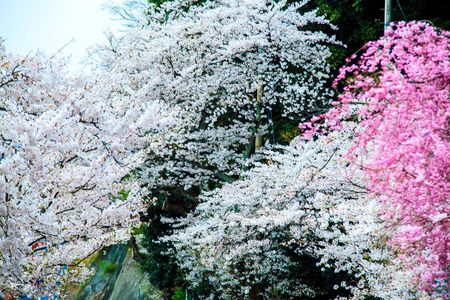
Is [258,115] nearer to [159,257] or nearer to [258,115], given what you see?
[258,115]

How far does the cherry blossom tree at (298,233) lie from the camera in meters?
5.17

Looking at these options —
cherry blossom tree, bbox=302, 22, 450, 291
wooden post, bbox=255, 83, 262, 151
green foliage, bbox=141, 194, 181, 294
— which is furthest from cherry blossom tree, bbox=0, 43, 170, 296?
green foliage, bbox=141, 194, 181, 294

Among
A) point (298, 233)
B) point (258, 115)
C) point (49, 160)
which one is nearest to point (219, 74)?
point (258, 115)

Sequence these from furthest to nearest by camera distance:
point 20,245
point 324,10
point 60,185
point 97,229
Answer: point 324,10
point 97,229
point 60,185
point 20,245

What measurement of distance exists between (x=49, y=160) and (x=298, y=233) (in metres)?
4.28

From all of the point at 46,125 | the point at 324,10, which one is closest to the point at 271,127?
the point at 324,10

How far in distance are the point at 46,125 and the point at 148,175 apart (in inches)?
273

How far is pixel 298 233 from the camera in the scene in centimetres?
637

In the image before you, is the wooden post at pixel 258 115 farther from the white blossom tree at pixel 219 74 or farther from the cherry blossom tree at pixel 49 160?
the cherry blossom tree at pixel 49 160

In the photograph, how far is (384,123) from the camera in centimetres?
349

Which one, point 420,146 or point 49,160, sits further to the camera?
point 49,160

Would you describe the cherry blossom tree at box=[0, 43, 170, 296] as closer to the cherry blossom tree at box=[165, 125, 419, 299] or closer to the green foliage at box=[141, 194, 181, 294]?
the cherry blossom tree at box=[165, 125, 419, 299]

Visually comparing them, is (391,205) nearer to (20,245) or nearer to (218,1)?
(20,245)

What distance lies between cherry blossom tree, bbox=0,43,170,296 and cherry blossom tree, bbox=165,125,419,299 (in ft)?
8.67
